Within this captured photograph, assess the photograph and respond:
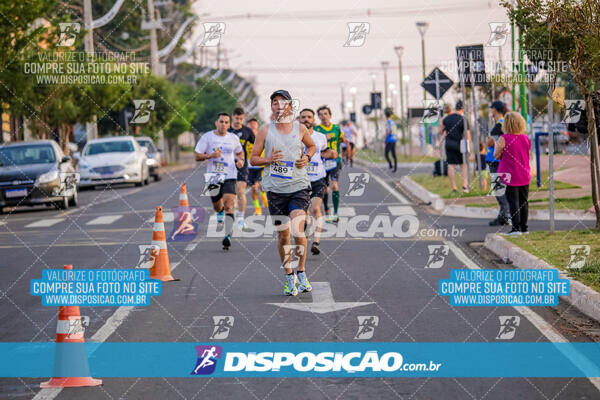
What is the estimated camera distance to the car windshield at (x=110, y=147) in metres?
36.3

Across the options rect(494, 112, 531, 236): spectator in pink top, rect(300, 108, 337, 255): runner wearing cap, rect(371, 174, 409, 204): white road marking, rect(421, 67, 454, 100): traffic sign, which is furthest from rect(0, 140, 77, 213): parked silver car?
rect(494, 112, 531, 236): spectator in pink top

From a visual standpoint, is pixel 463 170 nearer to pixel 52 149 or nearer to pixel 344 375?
pixel 52 149

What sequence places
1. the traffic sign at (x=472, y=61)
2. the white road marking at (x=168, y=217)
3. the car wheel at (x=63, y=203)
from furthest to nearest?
the car wheel at (x=63, y=203)
the traffic sign at (x=472, y=61)
the white road marking at (x=168, y=217)

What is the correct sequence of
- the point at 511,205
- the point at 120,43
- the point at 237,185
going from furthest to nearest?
the point at 120,43, the point at 237,185, the point at 511,205

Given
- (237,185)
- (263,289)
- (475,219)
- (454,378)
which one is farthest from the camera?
(475,219)

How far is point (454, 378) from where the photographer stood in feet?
23.5

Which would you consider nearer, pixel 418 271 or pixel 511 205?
pixel 418 271

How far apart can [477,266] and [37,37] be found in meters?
23.2

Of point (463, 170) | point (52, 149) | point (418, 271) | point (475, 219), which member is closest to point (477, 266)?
point (418, 271)

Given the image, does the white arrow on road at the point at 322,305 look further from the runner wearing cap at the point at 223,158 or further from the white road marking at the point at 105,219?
the white road marking at the point at 105,219

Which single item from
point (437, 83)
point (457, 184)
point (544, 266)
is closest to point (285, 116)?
point (544, 266)

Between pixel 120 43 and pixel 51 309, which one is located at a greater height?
pixel 120 43

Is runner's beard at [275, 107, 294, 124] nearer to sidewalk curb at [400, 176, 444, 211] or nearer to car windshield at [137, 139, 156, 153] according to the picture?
sidewalk curb at [400, 176, 444, 211]

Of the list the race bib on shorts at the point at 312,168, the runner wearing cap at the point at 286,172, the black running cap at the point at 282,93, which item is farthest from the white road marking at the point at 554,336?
the race bib on shorts at the point at 312,168
